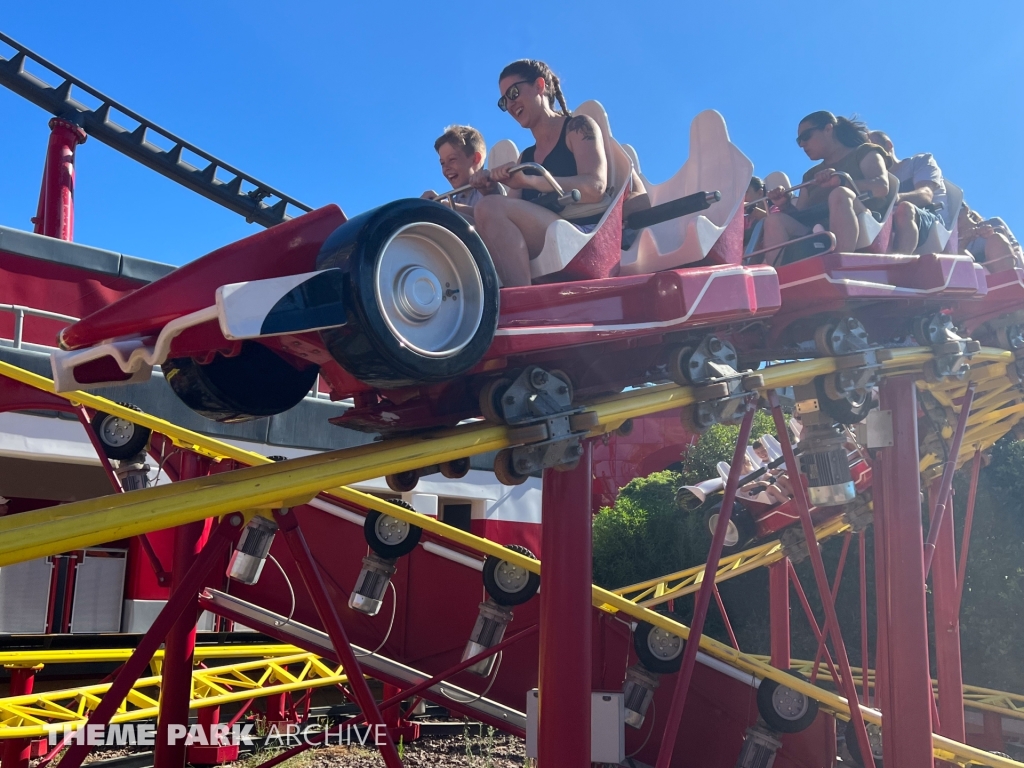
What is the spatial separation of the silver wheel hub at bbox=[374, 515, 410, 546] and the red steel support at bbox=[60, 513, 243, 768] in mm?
1035

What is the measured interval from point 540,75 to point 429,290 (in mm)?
1066

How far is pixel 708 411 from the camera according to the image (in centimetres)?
270

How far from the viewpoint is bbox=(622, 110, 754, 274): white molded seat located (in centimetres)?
260

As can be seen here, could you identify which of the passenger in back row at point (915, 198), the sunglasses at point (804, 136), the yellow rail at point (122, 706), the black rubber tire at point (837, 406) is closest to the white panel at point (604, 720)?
the black rubber tire at point (837, 406)

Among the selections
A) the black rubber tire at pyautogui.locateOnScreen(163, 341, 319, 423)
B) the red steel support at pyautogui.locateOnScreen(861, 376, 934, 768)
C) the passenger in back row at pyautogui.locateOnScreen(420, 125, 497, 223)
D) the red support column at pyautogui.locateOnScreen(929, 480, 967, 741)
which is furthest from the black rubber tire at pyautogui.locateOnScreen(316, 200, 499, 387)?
the red support column at pyautogui.locateOnScreen(929, 480, 967, 741)

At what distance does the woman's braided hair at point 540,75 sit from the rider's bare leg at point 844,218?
4.35 feet

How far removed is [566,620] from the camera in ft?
8.04

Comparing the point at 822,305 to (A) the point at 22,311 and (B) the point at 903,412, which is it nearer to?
(B) the point at 903,412

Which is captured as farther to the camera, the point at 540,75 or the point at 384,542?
the point at 384,542

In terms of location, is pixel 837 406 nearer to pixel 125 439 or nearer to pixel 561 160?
pixel 561 160

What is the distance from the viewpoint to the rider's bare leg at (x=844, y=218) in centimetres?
342

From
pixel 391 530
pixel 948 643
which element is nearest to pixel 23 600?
pixel 391 530

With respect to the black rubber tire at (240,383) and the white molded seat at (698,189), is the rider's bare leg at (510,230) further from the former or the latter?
the black rubber tire at (240,383)

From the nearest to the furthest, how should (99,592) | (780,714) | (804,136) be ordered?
(804,136) → (780,714) → (99,592)
